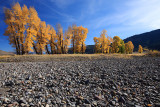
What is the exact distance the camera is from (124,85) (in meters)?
4.18

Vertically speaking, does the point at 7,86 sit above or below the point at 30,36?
below

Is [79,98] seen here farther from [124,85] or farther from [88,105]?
[124,85]

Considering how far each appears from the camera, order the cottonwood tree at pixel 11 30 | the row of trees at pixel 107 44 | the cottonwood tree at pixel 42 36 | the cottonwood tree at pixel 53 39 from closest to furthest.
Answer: the cottonwood tree at pixel 11 30, the cottonwood tree at pixel 42 36, the cottonwood tree at pixel 53 39, the row of trees at pixel 107 44

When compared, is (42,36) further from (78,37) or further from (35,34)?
(78,37)

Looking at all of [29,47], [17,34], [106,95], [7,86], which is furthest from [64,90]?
[17,34]

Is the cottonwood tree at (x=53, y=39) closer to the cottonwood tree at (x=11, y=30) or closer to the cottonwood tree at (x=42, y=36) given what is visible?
the cottonwood tree at (x=42, y=36)

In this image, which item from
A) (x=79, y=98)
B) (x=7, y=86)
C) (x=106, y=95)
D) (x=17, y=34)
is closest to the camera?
(x=79, y=98)

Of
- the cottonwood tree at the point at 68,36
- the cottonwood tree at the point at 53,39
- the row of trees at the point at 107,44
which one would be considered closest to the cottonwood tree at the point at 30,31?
the cottonwood tree at the point at 53,39

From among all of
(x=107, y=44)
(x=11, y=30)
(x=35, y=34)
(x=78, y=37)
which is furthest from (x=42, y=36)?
(x=107, y=44)

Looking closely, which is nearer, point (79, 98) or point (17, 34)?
point (79, 98)

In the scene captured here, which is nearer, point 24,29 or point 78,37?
point 24,29

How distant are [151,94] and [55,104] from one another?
3.89 meters

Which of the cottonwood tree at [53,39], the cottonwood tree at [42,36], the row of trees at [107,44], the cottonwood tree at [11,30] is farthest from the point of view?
the row of trees at [107,44]

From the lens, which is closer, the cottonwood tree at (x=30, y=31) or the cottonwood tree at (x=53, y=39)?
the cottonwood tree at (x=30, y=31)
